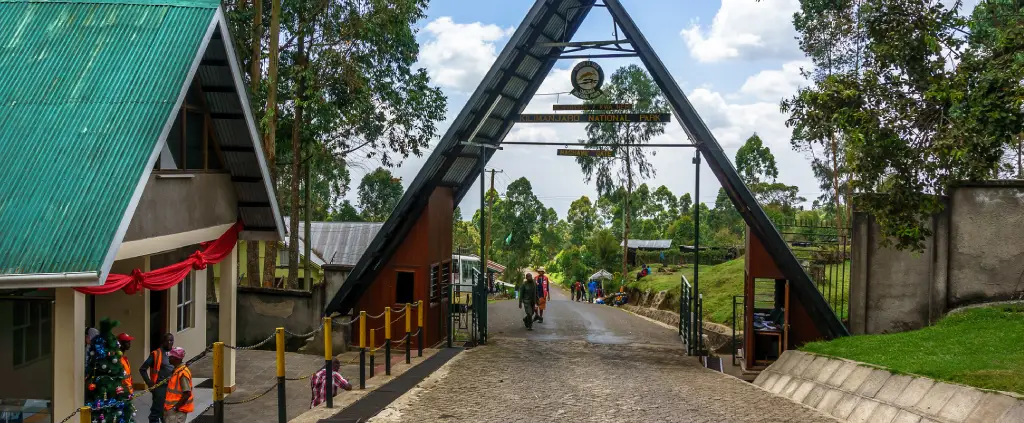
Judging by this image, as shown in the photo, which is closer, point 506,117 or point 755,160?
point 506,117

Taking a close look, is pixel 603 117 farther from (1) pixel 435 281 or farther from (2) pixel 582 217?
(2) pixel 582 217

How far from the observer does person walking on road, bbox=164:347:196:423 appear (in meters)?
9.87

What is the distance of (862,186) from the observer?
11.4 meters

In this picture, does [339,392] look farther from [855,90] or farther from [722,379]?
[855,90]

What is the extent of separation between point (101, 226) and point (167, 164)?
2.96 metres

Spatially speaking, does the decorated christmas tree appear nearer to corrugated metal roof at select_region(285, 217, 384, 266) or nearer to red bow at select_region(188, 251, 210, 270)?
red bow at select_region(188, 251, 210, 270)

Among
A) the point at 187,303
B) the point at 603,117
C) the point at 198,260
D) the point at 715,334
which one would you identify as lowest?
the point at 715,334

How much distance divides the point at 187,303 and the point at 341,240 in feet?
102

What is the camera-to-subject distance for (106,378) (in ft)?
30.1

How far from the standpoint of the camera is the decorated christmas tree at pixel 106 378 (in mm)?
9023

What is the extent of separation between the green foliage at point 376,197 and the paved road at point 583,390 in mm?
40966

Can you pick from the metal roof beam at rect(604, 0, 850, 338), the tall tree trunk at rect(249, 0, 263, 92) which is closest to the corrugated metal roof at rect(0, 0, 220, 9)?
the metal roof beam at rect(604, 0, 850, 338)

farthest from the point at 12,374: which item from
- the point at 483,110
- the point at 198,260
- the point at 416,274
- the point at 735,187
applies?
the point at 735,187

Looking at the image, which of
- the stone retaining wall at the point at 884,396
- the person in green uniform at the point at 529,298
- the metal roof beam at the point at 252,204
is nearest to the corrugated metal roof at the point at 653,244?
the person in green uniform at the point at 529,298
